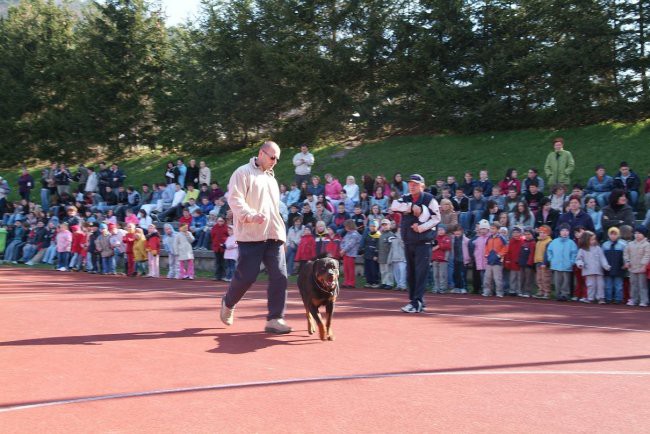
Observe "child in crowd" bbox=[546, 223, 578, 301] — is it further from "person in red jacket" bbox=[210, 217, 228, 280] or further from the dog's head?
"person in red jacket" bbox=[210, 217, 228, 280]

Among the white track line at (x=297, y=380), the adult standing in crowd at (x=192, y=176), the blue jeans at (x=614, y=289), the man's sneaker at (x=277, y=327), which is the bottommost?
the white track line at (x=297, y=380)

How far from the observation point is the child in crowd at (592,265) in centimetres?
1524

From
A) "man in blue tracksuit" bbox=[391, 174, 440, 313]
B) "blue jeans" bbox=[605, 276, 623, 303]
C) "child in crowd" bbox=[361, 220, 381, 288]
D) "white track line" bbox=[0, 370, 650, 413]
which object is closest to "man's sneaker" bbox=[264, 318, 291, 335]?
"white track line" bbox=[0, 370, 650, 413]

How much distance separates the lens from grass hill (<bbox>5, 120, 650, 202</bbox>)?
2312 centimetres

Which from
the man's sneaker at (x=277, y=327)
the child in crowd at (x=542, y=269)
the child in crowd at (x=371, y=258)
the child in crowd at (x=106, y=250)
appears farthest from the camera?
the child in crowd at (x=106, y=250)

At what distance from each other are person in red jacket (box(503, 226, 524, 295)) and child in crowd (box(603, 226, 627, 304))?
1.83 meters

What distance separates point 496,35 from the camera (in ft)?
91.0

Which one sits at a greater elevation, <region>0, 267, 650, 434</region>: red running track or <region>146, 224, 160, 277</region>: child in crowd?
<region>146, 224, 160, 277</region>: child in crowd

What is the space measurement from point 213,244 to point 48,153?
80.6 feet

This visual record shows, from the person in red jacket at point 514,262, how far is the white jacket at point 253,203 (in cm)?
857

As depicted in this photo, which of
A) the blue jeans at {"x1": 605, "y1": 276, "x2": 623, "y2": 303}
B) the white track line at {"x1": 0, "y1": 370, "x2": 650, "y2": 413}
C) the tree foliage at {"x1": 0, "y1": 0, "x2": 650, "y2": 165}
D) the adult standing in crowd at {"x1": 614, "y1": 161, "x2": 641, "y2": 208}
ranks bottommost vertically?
the white track line at {"x1": 0, "y1": 370, "x2": 650, "y2": 413}

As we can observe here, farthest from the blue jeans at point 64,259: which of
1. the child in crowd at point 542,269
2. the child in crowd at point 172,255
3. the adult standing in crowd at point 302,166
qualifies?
the child in crowd at point 542,269

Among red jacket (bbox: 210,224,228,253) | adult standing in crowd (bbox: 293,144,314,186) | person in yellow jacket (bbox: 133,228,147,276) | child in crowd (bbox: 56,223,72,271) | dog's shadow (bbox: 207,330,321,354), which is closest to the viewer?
dog's shadow (bbox: 207,330,321,354)

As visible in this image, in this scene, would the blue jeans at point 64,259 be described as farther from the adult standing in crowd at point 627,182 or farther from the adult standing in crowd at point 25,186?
the adult standing in crowd at point 627,182
